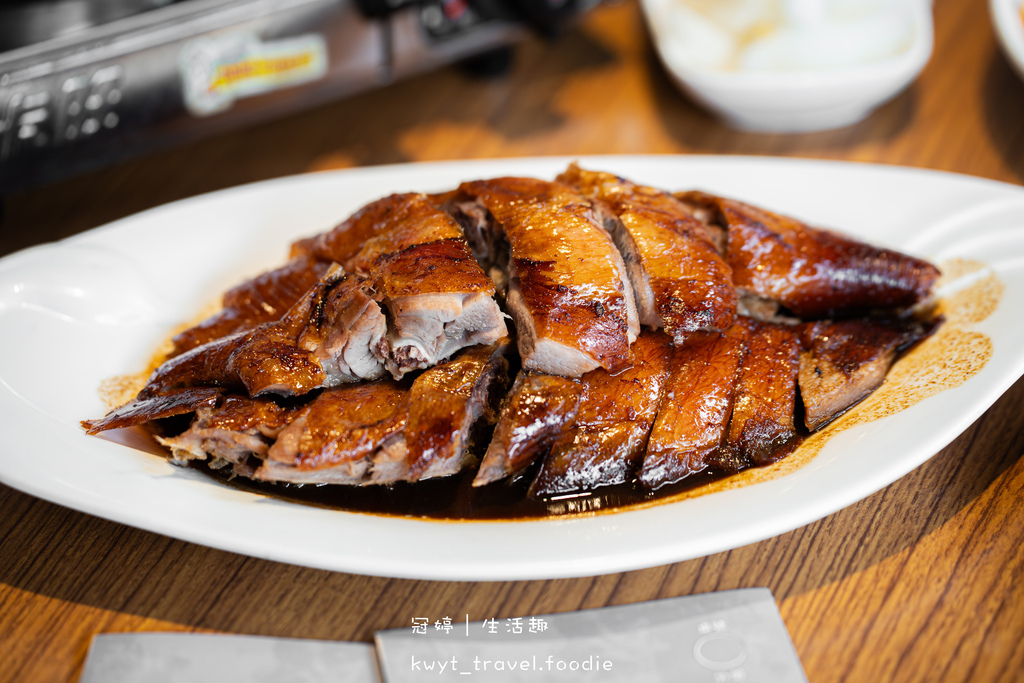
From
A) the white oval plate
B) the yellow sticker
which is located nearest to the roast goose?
the white oval plate

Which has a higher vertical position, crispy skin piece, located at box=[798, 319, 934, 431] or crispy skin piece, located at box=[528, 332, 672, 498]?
crispy skin piece, located at box=[798, 319, 934, 431]

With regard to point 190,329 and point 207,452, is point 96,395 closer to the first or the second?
point 190,329

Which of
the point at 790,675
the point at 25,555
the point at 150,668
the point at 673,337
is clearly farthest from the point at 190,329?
the point at 790,675

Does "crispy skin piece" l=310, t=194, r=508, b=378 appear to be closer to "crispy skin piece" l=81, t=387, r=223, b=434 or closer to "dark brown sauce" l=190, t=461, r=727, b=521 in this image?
"dark brown sauce" l=190, t=461, r=727, b=521

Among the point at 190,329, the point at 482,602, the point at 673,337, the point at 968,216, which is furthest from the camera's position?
the point at 968,216

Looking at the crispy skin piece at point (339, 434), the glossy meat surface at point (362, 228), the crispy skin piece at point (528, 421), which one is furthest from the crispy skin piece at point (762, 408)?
the glossy meat surface at point (362, 228)

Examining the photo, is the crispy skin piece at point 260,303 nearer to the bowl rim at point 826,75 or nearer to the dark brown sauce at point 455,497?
the dark brown sauce at point 455,497
